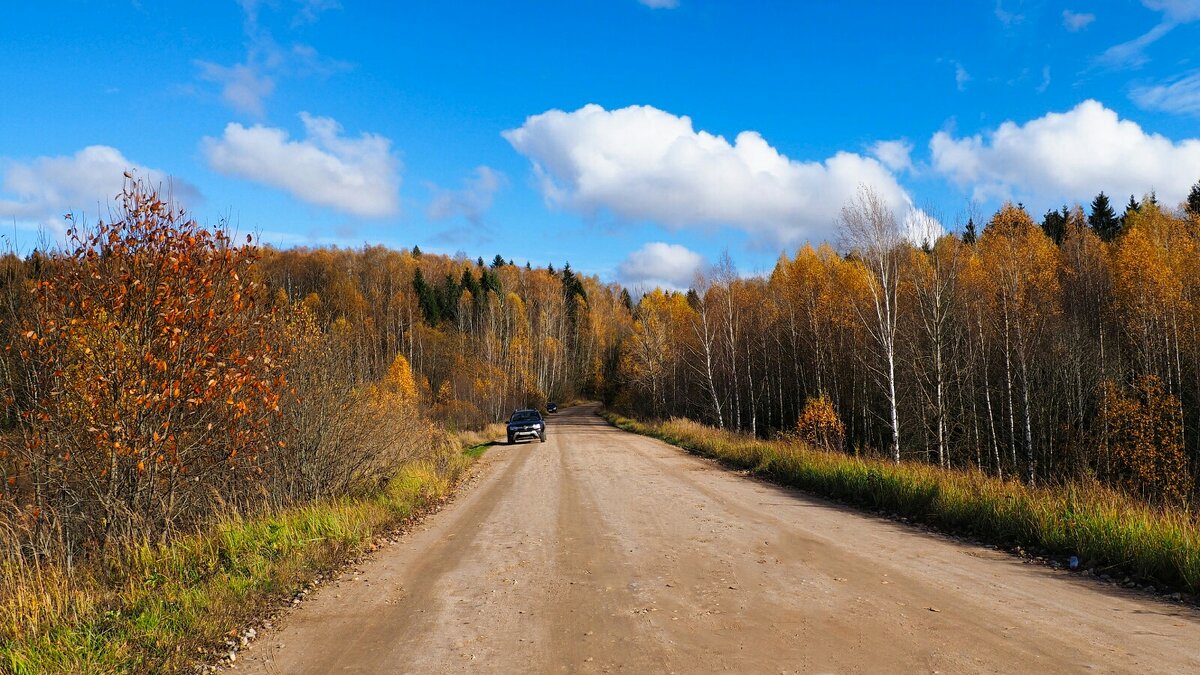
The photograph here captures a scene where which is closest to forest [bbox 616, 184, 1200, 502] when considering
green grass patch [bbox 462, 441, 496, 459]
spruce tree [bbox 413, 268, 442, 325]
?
green grass patch [bbox 462, 441, 496, 459]

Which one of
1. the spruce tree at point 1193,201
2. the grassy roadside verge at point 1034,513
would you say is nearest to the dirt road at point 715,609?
the grassy roadside verge at point 1034,513

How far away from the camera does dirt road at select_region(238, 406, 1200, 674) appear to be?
15.0 ft

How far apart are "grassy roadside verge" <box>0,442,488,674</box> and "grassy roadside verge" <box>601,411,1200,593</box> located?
8917mm

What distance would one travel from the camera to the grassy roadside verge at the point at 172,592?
468cm

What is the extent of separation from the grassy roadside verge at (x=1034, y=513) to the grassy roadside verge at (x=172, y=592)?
892 centimetres

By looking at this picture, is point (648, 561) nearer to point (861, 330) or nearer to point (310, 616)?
point (310, 616)

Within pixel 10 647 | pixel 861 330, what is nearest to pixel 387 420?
pixel 10 647

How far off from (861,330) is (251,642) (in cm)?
3644

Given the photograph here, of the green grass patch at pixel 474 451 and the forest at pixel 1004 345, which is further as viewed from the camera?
the green grass patch at pixel 474 451

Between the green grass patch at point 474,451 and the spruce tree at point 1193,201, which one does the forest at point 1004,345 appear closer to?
the spruce tree at point 1193,201

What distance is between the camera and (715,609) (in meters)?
5.71

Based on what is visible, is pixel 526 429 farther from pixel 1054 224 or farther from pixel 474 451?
pixel 1054 224

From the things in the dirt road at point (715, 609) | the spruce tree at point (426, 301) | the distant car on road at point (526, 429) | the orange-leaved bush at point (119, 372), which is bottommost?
the distant car on road at point (526, 429)

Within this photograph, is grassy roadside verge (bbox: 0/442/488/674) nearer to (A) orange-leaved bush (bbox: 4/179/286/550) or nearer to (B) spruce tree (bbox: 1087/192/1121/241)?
(A) orange-leaved bush (bbox: 4/179/286/550)
